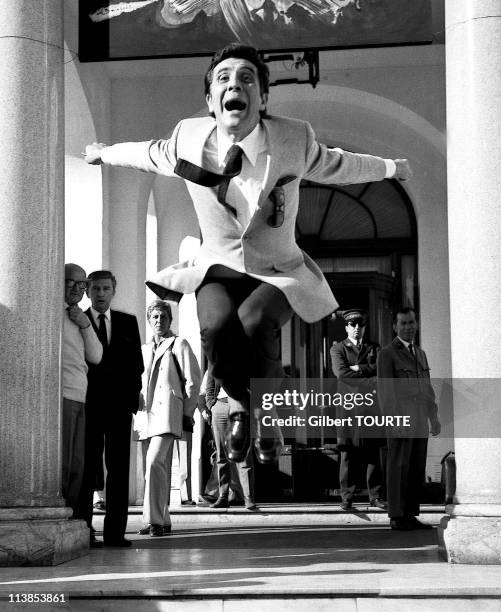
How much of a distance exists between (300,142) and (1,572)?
374 centimetres

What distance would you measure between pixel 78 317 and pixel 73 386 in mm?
533

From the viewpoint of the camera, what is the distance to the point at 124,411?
9219 millimetres

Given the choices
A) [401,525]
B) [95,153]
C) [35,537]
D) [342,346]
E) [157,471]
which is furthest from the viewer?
[342,346]

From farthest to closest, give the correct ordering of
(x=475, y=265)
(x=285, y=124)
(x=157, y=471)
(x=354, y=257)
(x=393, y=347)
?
(x=354, y=257) → (x=393, y=347) → (x=157, y=471) → (x=475, y=265) → (x=285, y=124)

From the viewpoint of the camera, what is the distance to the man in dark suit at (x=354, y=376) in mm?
11570

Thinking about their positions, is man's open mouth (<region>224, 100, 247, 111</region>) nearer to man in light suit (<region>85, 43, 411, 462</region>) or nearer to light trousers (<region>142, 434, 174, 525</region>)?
man in light suit (<region>85, 43, 411, 462</region>)

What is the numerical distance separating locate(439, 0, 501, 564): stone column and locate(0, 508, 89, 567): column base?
2652mm

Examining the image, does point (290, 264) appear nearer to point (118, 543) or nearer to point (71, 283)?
point (71, 283)

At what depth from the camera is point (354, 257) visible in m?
16.8

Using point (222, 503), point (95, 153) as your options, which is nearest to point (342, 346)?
point (222, 503)

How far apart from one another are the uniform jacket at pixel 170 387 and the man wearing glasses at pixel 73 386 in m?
0.84

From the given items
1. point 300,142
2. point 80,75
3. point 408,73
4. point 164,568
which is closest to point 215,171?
point 300,142

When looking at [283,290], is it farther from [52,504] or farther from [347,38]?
[347,38]

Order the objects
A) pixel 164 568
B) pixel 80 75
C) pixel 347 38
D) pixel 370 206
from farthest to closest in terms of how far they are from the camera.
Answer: pixel 370 206 → pixel 80 75 → pixel 347 38 → pixel 164 568
